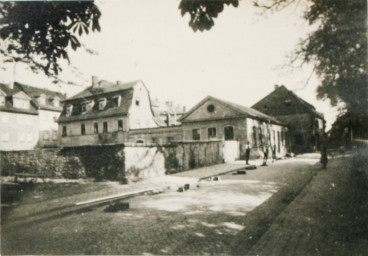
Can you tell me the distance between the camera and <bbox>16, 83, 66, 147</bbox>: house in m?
46.7

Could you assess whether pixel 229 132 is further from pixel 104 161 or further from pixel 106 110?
pixel 104 161

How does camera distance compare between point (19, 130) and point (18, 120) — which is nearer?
point (19, 130)

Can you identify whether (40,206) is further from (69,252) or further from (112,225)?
(69,252)

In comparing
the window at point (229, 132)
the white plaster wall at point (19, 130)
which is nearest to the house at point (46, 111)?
the white plaster wall at point (19, 130)

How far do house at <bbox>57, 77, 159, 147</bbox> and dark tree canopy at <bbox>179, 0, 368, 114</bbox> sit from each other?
26925 millimetres

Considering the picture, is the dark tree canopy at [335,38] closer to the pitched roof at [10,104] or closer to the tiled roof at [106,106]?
the tiled roof at [106,106]

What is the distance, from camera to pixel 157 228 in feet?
21.1

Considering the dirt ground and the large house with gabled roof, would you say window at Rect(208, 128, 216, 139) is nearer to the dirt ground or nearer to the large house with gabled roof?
the dirt ground

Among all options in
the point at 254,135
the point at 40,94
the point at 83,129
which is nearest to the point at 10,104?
the point at 40,94

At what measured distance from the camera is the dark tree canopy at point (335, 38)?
4.86m

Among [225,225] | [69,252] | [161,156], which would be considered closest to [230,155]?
[161,156]

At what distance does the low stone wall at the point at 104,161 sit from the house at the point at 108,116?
19.9 metres

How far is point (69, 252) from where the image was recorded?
5.21m

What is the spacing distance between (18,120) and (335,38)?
42153 mm
